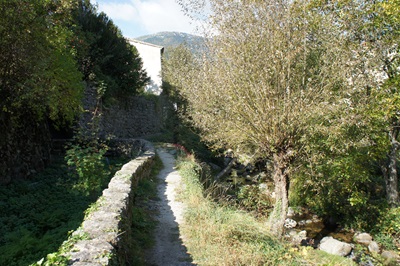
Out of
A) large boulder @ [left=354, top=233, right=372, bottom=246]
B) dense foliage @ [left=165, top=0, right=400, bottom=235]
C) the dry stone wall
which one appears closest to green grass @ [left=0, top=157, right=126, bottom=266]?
dense foliage @ [left=165, top=0, right=400, bottom=235]

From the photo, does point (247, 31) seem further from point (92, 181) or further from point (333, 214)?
point (333, 214)

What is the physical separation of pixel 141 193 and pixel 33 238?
312cm

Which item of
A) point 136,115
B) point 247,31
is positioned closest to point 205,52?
point 247,31

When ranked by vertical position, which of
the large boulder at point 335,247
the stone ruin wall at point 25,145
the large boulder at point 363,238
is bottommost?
the large boulder at point 363,238

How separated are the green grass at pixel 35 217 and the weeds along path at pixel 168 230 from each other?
1.60 metres

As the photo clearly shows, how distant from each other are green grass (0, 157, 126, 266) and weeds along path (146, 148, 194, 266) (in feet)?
5.26

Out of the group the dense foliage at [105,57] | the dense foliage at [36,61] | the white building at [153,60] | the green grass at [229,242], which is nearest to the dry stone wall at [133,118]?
the dense foliage at [105,57]

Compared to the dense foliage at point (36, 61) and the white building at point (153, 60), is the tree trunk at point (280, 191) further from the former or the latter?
the white building at point (153, 60)

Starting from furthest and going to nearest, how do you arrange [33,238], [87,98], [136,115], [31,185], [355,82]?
[136,115], [87,98], [31,185], [355,82], [33,238]

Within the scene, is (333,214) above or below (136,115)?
below

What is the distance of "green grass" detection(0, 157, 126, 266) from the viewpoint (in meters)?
5.28

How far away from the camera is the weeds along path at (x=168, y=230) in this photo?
5.31m

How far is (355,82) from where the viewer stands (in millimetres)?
7742

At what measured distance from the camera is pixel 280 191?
8672 millimetres
